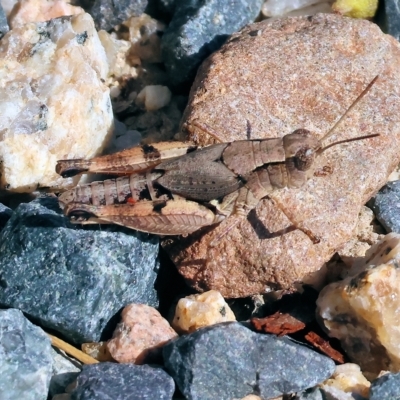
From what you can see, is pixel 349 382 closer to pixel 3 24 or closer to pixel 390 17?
pixel 390 17

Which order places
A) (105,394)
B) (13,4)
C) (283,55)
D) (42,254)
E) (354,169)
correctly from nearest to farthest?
(105,394) < (42,254) < (354,169) < (283,55) < (13,4)

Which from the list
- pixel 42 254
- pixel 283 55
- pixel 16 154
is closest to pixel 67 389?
pixel 42 254

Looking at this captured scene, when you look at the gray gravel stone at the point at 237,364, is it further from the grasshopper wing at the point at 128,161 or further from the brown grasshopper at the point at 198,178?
the grasshopper wing at the point at 128,161

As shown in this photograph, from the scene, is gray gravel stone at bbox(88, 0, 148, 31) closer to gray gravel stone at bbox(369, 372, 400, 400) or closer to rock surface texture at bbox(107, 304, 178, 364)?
rock surface texture at bbox(107, 304, 178, 364)

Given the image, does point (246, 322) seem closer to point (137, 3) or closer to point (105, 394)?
point (105, 394)

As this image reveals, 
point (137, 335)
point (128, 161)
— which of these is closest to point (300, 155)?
point (128, 161)

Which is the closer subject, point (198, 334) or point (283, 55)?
point (198, 334)
